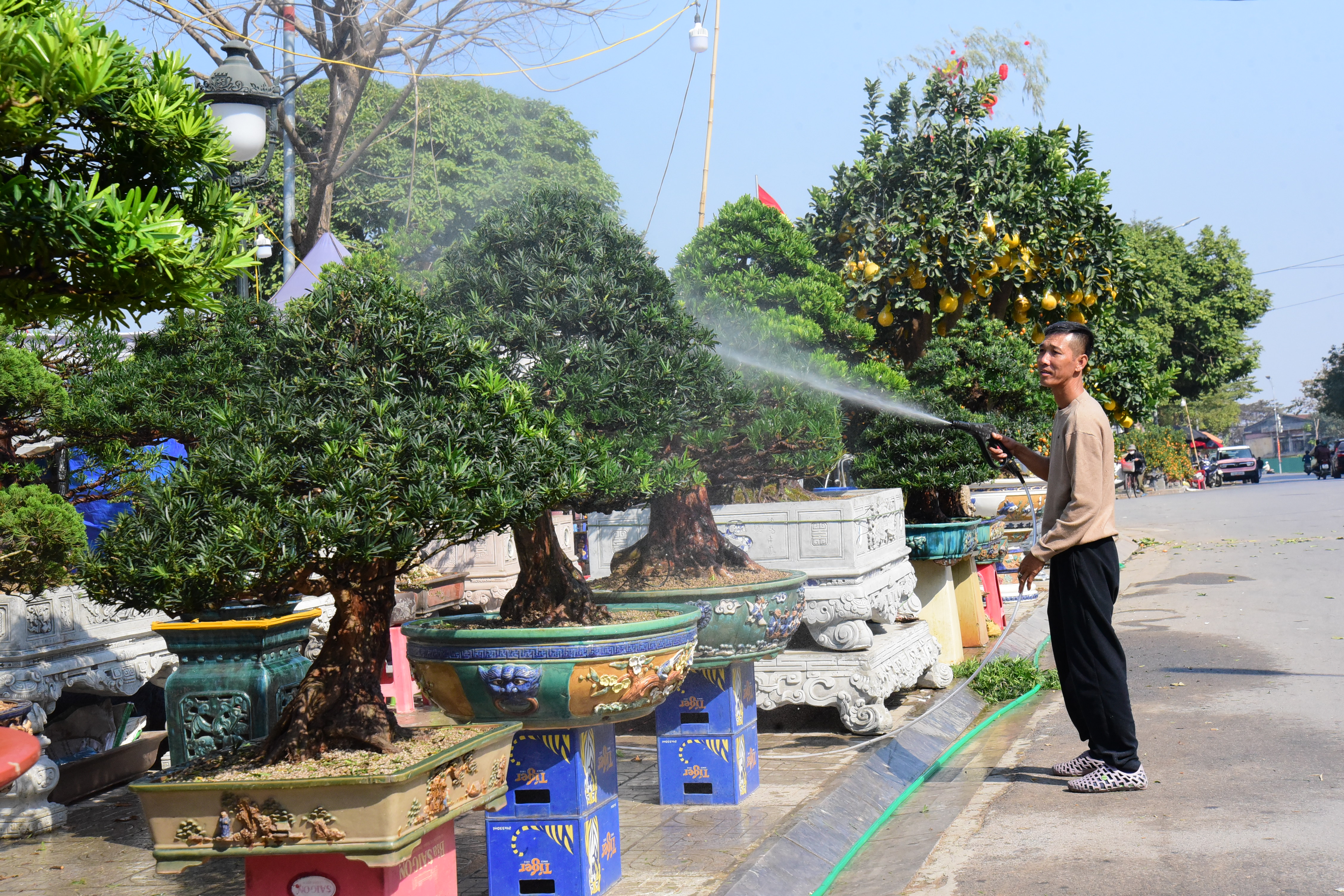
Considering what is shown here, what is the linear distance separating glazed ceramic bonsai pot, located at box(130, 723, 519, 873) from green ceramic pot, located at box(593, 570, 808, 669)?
1908mm

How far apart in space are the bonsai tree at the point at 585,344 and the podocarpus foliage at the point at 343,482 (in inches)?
20.5

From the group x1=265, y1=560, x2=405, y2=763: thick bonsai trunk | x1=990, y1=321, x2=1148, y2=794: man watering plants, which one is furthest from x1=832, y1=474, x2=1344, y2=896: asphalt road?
x1=265, y1=560, x2=405, y2=763: thick bonsai trunk

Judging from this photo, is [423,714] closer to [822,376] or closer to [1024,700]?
[822,376]

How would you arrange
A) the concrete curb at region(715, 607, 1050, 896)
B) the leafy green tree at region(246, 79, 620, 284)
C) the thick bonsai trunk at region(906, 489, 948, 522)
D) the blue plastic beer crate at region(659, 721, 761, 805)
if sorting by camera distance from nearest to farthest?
the concrete curb at region(715, 607, 1050, 896), the blue plastic beer crate at region(659, 721, 761, 805), the thick bonsai trunk at region(906, 489, 948, 522), the leafy green tree at region(246, 79, 620, 284)

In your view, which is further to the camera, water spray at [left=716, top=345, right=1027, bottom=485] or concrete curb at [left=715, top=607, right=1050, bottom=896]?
water spray at [left=716, top=345, right=1027, bottom=485]

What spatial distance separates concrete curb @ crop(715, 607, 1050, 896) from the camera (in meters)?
3.88

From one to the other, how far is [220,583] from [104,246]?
113 centimetres

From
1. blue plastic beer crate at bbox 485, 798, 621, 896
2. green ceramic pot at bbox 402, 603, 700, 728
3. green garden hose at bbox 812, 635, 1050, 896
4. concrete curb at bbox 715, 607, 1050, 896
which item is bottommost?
green garden hose at bbox 812, 635, 1050, 896

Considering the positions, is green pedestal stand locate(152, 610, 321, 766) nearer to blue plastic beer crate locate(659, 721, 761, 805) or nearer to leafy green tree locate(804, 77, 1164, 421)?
blue plastic beer crate locate(659, 721, 761, 805)

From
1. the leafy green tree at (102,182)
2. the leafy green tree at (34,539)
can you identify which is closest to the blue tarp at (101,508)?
the leafy green tree at (34,539)

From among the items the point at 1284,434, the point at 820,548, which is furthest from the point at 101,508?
the point at 1284,434

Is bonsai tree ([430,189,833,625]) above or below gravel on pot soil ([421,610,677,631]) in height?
above

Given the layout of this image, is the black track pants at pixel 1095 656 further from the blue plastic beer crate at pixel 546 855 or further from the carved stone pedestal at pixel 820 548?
the blue plastic beer crate at pixel 546 855

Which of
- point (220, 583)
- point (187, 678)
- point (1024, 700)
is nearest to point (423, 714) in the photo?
point (187, 678)
